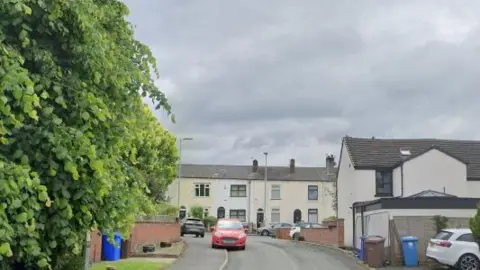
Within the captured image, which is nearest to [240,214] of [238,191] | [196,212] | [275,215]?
[238,191]

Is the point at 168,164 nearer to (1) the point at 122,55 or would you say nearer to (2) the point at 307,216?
(1) the point at 122,55

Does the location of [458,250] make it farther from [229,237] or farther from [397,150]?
[397,150]

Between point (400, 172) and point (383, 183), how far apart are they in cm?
158

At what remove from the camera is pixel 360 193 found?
125 ft

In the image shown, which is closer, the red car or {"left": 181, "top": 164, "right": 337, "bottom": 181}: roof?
the red car

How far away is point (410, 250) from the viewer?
23.4m

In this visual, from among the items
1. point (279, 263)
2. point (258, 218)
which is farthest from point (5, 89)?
point (258, 218)

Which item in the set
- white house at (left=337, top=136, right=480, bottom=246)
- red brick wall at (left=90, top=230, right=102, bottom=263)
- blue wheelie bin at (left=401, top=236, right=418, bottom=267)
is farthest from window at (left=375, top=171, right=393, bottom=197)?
red brick wall at (left=90, top=230, right=102, bottom=263)

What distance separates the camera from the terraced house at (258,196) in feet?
240

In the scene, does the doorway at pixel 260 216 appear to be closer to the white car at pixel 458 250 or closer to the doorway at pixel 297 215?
the doorway at pixel 297 215

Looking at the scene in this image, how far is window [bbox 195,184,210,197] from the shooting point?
73812mm

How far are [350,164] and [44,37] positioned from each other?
3481 cm

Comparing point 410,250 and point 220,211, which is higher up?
point 220,211

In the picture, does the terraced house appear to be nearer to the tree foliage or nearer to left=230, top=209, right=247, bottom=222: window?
left=230, top=209, right=247, bottom=222: window
